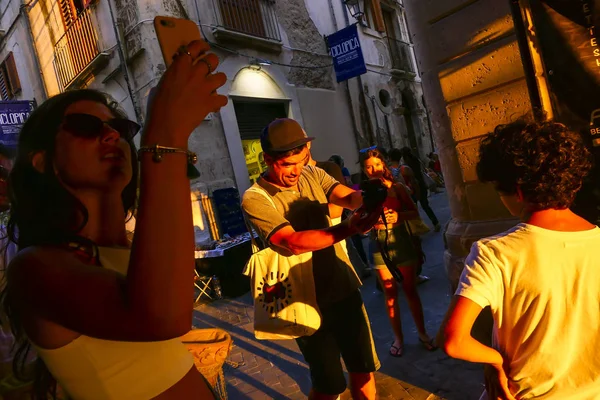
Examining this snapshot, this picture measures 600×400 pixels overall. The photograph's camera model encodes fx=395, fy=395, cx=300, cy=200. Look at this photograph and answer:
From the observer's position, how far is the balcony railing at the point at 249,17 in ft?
32.6

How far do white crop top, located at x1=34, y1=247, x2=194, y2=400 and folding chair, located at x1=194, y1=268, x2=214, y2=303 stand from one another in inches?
232

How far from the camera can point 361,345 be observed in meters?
2.38

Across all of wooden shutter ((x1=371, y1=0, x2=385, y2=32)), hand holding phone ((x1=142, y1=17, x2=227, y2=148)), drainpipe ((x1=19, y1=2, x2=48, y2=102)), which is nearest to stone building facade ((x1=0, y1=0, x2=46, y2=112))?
drainpipe ((x1=19, y1=2, x2=48, y2=102))

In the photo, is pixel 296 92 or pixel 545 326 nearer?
pixel 545 326

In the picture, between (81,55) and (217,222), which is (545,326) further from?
(81,55)

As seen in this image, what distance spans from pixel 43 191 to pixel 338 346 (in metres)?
1.92

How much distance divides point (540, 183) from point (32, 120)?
62.2 inches

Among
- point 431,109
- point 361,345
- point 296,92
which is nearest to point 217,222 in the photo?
point 296,92

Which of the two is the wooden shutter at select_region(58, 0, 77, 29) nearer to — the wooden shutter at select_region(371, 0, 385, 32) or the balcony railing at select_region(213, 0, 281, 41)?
the balcony railing at select_region(213, 0, 281, 41)

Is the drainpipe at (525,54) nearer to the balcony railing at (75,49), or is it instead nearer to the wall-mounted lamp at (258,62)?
the wall-mounted lamp at (258,62)

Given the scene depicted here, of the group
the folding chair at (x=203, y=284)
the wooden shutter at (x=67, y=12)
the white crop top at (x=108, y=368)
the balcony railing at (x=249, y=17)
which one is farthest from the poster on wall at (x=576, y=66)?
the wooden shutter at (x=67, y=12)

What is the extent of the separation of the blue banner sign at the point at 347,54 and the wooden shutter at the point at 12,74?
1102 cm

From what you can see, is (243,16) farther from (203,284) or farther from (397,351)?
(397,351)

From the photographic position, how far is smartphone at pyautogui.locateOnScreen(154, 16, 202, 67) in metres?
0.87
